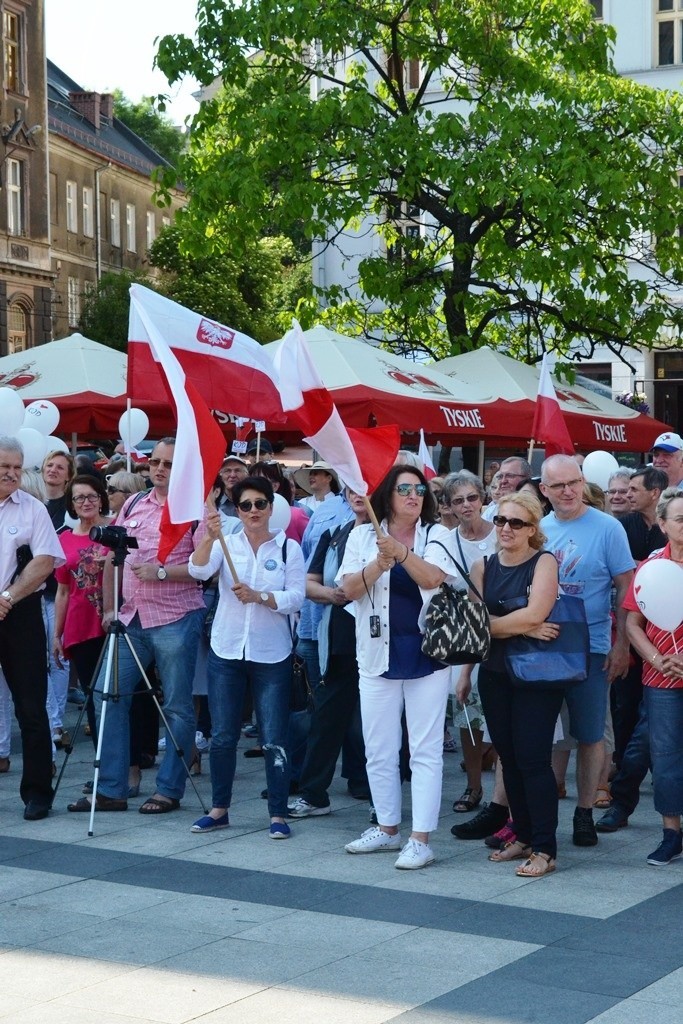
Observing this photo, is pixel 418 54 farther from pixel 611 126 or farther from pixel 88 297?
pixel 88 297

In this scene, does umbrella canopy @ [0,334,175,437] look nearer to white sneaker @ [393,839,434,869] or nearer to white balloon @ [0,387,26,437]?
white balloon @ [0,387,26,437]

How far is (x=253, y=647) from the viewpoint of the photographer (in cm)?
789

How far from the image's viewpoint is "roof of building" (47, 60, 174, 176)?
57.1 m

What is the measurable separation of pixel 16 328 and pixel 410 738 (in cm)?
4229

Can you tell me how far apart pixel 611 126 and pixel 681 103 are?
6.83 ft

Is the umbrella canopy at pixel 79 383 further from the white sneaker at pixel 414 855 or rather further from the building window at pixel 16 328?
the building window at pixel 16 328

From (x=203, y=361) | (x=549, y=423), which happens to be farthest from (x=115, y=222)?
(x=203, y=361)

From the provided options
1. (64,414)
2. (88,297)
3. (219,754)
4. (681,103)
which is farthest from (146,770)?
(88,297)

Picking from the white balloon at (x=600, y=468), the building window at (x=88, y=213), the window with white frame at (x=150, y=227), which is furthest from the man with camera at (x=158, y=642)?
the window with white frame at (x=150, y=227)

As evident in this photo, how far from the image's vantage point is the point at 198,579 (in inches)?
320

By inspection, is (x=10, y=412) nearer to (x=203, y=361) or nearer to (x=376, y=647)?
(x=203, y=361)

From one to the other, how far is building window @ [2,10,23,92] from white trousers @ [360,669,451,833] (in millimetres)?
44141

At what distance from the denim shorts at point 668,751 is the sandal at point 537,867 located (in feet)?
2.04

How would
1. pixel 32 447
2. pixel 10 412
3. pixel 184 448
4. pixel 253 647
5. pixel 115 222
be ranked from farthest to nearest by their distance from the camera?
pixel 115 222
pixel 32 447
pixel 10 412
pixel 253 647
pixel 184 448
